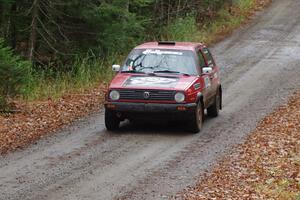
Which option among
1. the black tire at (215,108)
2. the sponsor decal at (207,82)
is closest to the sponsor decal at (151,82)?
the sponsor decal at (207,82)

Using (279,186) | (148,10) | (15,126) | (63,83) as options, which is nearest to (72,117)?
(15,126)

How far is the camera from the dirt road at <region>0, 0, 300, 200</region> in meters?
9.85

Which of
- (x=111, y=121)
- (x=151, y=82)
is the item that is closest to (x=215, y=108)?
(x=151, y=82)

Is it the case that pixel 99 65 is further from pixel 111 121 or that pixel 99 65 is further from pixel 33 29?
pixel 111 121

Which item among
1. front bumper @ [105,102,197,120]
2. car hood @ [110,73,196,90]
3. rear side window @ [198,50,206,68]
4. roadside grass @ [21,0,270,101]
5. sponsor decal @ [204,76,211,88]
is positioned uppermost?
rear side window @ [198,50,206,68]

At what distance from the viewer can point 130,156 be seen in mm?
12070

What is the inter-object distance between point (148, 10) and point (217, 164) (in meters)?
17.8

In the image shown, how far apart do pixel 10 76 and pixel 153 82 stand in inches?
136

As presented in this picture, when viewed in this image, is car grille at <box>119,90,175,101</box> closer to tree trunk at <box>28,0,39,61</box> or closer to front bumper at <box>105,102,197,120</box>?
front bumper at <box>105,102,197,120</box>

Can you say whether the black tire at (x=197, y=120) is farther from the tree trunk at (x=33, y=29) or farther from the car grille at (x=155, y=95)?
the tree trunk at (x=33, y=29)

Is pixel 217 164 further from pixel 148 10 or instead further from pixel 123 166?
pixel 148 10

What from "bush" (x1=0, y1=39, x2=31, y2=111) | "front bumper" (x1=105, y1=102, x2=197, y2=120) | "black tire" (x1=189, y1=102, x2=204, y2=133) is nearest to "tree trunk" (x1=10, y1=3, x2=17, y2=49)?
"bush" (x1=0, y1=39, x2=31, y2=111)

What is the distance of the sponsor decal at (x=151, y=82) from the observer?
13.8 m

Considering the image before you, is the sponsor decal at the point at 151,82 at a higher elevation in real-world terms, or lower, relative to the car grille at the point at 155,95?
higher
